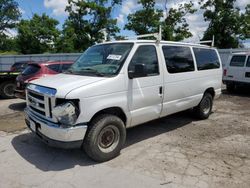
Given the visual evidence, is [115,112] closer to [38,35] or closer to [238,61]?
[238,61]

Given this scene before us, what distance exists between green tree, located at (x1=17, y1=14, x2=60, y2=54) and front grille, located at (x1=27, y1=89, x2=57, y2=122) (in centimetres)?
3665

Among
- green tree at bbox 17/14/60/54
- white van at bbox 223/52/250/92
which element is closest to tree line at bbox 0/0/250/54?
green tree at bbox 17/14/60/54

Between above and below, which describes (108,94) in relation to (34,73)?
below

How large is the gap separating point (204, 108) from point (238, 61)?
18.7ft

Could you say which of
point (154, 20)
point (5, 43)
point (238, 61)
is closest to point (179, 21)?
point (154, 20)

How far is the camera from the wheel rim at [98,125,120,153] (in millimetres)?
4676

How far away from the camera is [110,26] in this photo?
120ft

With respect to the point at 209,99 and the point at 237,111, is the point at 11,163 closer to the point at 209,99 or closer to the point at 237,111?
the point at 209,99

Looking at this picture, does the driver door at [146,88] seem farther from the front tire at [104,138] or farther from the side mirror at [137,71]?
the front tire at [104,138]

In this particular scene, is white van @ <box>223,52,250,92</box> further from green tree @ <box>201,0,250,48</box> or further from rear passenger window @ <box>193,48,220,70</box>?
green tree @ <box>201,0,250,48</box>

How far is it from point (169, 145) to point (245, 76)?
24.9ft

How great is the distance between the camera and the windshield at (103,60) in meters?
4.84

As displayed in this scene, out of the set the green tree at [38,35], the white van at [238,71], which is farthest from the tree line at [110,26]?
the white van at [238,71]

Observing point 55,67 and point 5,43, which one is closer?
point 55,67
